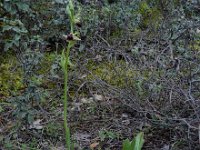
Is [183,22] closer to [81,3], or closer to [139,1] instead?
[139,1]

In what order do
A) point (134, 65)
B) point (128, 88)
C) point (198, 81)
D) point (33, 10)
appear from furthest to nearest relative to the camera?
point (33, 10) < point (134, 65) < point (128, 88) < point (198, 81)

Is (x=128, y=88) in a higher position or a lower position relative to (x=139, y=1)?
lower

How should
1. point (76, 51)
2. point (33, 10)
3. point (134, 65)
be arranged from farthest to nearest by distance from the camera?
point (33, 10) → point (76, 51) → point (134, 65)

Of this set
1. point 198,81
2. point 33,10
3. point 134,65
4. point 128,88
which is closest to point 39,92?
point 128,88

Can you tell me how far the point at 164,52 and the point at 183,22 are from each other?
38 cm

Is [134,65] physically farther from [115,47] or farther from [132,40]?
[132,40]

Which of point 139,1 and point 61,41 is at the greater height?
point 139,1

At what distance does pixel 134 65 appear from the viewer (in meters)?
3.32

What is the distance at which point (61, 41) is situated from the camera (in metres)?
3.79

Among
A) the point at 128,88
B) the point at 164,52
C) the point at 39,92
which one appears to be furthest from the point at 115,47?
the point at 39,92

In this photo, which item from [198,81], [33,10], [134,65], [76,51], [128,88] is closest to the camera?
[198,81]

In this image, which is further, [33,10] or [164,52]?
[33,10]

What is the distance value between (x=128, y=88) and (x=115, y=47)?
0.61 metres

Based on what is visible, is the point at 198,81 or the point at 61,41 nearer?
the point at 198,81
